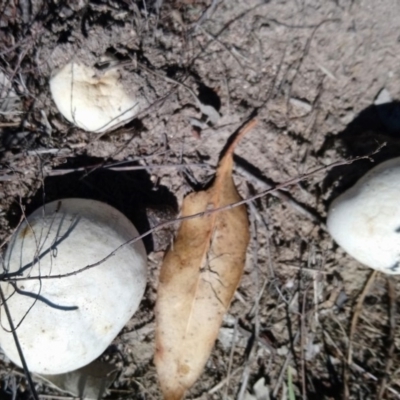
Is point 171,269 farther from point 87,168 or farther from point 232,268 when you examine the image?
point 87,168

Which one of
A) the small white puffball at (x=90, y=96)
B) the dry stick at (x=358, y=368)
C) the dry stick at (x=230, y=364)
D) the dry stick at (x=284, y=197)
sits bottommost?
the dry stick at (x=358, y=368)

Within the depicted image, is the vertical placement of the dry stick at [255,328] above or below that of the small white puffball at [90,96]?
below

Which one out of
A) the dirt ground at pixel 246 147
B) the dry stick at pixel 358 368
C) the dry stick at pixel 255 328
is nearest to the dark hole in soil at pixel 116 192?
the dirt ground at pixel 246 147

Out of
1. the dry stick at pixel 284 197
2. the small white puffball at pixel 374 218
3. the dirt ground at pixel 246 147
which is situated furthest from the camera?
the dry stick at pixel 284 197

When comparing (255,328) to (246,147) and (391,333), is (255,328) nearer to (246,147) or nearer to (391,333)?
(391,333)

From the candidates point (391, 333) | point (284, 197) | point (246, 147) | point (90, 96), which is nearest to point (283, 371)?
point (391, 333)

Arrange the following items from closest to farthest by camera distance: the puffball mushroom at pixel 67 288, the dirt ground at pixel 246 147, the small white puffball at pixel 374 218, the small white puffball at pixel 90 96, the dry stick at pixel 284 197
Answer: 1. the puffball mushroom at pixel 67 288
2. the small white puffball at pixel 374 218
3. the small white puffball at pixel 90 96
4. the dirt ground at pixel 246 147
5. the dry stick at pixel 284 197

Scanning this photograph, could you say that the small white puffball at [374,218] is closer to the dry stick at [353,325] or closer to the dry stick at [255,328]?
the dry stick at [353,325]
